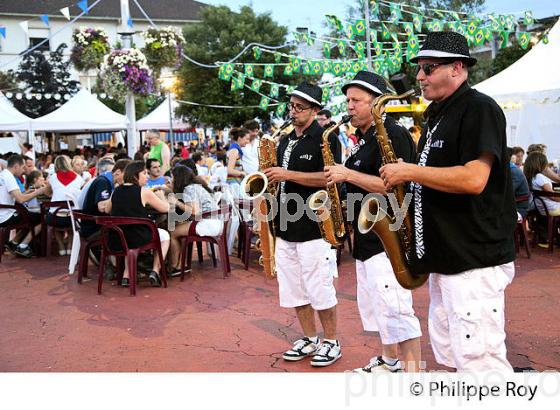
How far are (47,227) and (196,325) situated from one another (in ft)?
16.1

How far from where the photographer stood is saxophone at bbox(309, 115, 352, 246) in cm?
439

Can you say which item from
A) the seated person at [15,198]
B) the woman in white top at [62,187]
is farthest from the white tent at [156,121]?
the woman in white top at [62,187]

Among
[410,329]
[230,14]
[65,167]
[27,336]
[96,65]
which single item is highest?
[230,14]

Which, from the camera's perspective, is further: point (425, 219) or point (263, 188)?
point (263, 188)

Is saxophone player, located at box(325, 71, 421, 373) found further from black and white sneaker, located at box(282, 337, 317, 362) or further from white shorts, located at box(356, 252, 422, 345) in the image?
black and white sneaker, located at box(282, 337, 317, 362)

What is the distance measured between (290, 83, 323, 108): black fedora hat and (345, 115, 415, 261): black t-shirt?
658 millimetres

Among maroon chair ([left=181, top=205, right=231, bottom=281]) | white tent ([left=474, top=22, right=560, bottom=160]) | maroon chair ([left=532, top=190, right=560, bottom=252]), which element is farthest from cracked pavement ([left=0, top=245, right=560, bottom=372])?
white tent ([left=474, top=22, right=560, bottom=160])

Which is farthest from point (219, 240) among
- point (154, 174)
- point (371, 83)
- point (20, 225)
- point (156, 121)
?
point (156, 121)

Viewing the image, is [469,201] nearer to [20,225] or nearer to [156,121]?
[20,225]

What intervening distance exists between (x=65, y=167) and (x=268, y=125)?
20.0 meters

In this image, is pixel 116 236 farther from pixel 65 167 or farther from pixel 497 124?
pixel 497 124

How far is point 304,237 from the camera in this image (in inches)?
Answer: 180

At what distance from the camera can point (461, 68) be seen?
293cm

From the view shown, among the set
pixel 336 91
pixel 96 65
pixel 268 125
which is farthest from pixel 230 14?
pixel 96 65
